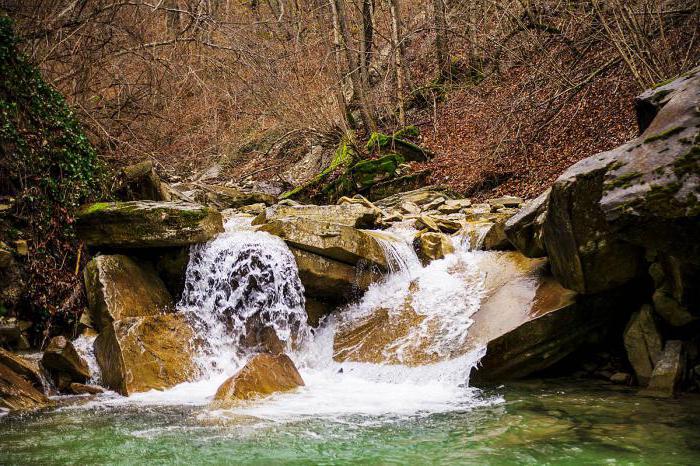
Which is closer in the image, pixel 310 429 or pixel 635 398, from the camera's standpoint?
pixel 310 429

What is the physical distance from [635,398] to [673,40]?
25.0 ft

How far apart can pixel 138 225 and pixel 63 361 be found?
2.12 metres

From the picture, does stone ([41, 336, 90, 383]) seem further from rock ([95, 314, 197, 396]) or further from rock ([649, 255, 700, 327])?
rock ([649, 255, 700, 327])

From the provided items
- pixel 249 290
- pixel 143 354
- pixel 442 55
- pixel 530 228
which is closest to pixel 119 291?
pixel 143 354

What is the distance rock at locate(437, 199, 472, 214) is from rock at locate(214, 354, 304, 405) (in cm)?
622

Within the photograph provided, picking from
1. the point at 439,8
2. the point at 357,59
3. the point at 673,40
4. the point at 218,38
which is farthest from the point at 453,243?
the point at 357,59

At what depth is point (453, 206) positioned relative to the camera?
11.6 meters

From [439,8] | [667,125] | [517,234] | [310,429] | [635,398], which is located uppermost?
[439,8]

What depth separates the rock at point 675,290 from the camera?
4.99 m

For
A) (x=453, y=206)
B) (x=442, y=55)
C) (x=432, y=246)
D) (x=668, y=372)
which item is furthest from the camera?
(x=442, y=55)

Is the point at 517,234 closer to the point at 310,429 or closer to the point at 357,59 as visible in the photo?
the point at 310,429

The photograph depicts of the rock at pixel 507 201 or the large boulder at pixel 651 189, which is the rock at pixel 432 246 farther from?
the large boulder at pixel 651 189

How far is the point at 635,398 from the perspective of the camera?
16.2 ft

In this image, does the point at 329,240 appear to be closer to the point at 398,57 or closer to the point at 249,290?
the point at 249,290
